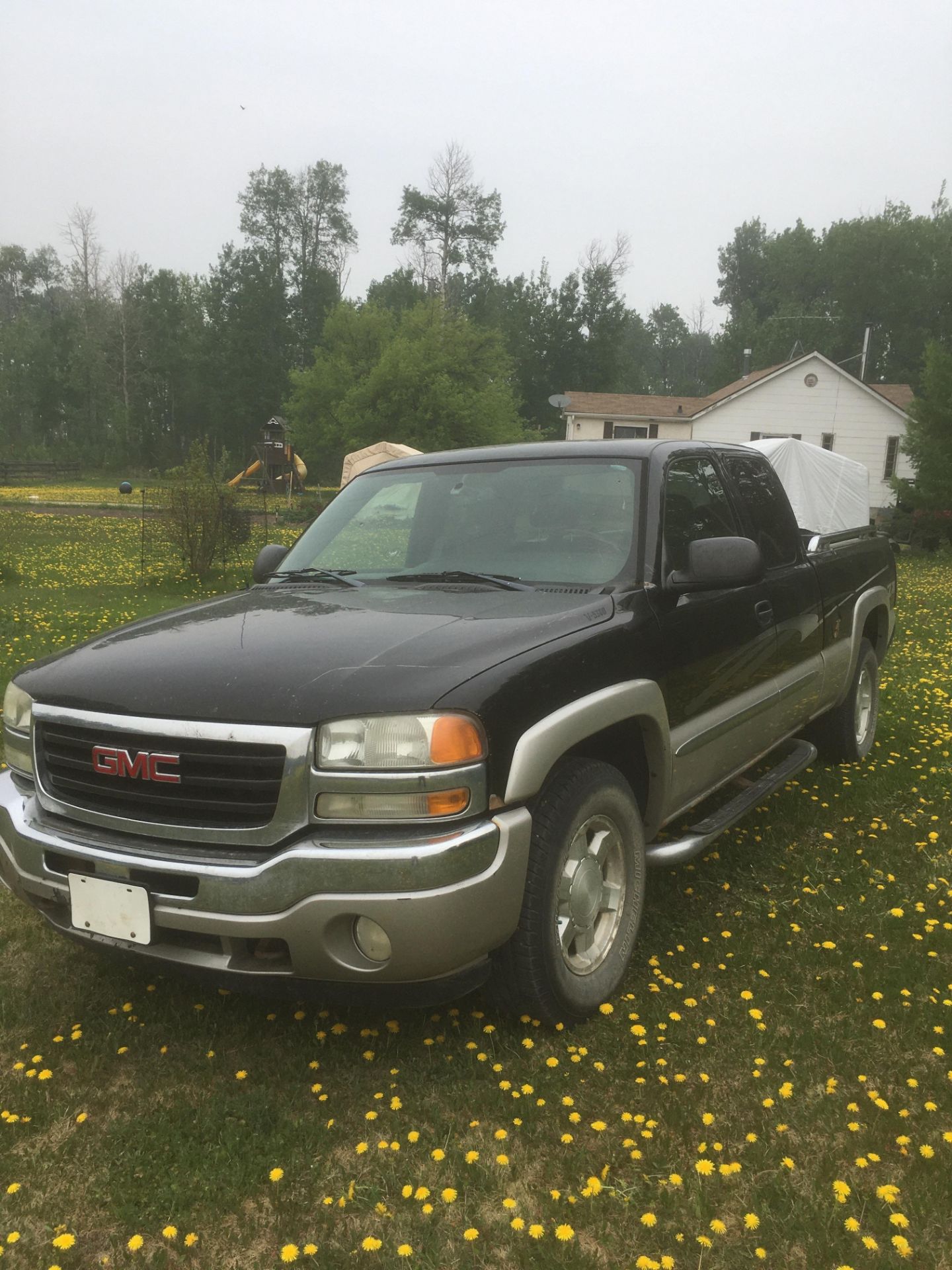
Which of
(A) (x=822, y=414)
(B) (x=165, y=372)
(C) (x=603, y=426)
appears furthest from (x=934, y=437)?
(B) (x=165, y=372)

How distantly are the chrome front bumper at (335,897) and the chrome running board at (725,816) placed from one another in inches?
36.7

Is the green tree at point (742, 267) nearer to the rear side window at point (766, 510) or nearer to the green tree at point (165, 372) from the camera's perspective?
the green tree at point (165, 372)

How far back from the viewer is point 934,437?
27.4m

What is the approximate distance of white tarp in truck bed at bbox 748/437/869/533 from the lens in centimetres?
2270

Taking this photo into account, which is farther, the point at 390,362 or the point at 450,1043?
the point at 390,362

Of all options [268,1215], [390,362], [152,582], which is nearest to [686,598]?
[268,1215]

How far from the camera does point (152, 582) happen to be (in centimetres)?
1506

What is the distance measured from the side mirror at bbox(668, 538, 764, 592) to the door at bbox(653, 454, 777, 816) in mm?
106

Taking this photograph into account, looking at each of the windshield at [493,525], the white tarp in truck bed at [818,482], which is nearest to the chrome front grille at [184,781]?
the windshield at [493,525]

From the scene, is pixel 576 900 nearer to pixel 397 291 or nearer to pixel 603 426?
pixel 603 426

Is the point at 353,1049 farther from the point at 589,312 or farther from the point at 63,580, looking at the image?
the point at 589,312

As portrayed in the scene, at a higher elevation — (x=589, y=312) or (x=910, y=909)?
(x=589, y=312)

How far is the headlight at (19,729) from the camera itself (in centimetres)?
290

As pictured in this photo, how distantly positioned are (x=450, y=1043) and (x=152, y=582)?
43.5ft
